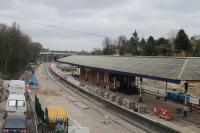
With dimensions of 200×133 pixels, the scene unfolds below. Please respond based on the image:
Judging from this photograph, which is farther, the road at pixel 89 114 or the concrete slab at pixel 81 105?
the concrete slab at pixel 81 105

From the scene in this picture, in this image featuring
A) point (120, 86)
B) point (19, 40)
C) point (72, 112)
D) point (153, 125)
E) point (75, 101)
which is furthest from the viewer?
point (19, 40)

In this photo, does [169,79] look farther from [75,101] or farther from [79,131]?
[75,101]

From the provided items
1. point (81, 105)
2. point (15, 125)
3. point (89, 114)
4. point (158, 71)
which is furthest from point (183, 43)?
point (15, 125)

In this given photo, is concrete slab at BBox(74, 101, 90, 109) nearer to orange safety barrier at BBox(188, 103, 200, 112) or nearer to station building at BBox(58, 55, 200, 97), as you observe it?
station building at BBox(58, 55, 200, 97)

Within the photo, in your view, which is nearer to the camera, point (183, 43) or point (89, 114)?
point (89, 114)

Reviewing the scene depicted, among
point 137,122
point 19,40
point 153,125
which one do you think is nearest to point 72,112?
point 137,122

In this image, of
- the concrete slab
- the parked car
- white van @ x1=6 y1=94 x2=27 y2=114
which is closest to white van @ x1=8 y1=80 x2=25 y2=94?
the concrete slab

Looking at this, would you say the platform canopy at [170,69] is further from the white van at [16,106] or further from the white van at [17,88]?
the white van at [17,88]

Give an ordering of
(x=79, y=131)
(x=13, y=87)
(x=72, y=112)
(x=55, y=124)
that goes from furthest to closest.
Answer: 1. (x=13, y=87)
2. (x=72, y=112)
3. (x=55, y=124)
4. (x=79, y=131)

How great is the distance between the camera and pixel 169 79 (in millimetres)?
28312

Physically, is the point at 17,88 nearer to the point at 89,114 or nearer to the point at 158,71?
the point at 89,114

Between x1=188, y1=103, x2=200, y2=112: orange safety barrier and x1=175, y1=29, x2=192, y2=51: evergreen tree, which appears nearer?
x1=188, y1=103, x2=200, y2=112: orange safety barrier

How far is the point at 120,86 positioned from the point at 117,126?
20.2m

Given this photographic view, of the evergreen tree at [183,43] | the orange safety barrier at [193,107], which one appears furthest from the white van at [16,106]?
the evergreen tree at [183,43]
